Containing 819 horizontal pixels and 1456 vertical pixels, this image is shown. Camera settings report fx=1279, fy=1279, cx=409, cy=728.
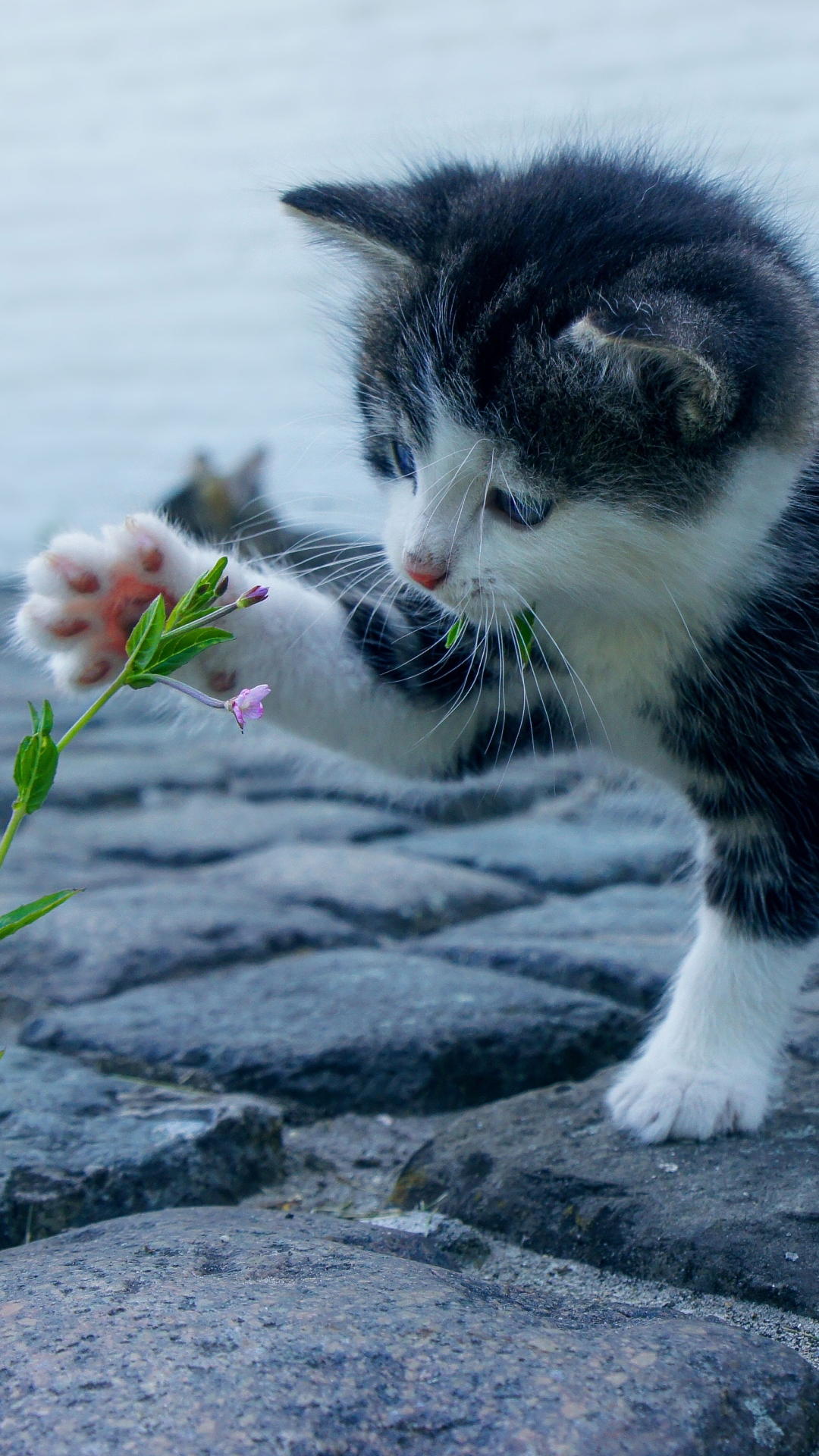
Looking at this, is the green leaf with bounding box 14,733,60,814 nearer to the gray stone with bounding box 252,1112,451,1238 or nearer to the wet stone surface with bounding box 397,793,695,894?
the gray stone with bounding box 252,1112,451,1238

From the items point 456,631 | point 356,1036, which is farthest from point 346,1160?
point 456,631

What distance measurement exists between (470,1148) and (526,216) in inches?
39.8

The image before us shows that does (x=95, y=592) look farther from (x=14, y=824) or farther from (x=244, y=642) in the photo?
(x=14, y=824)

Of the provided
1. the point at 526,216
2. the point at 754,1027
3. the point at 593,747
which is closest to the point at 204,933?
the point at 593,747

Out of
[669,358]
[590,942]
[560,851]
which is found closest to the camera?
[669,358]

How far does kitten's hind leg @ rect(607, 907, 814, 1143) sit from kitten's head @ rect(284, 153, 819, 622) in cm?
49

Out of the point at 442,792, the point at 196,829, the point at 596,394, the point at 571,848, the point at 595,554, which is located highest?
the point at 596,394

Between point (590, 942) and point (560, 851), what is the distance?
2.16ft

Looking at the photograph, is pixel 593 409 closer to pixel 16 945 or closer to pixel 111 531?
pixel 111 531

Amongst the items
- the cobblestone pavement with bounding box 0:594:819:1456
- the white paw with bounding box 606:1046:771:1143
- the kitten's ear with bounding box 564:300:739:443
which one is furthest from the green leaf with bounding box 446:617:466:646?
the white paw with bounding box 606:1046:771:1143

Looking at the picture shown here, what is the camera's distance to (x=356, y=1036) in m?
1.57

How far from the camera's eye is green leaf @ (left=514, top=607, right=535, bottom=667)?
4.65 ft

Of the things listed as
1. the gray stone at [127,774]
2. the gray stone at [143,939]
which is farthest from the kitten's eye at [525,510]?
the gray stone at [127,774]

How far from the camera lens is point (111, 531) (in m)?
1.51
